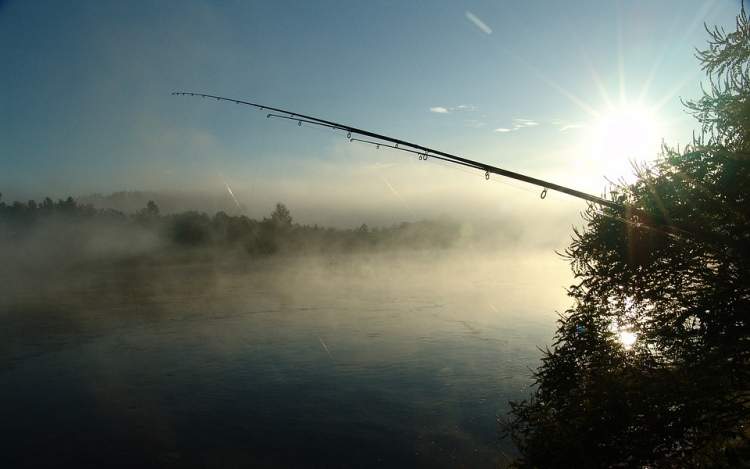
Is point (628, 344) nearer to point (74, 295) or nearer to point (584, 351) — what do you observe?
point (584, 351)

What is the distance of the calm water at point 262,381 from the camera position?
11984 millimetres

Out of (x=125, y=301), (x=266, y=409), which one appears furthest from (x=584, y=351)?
(x=125, y=301)

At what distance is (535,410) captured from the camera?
12.0 m

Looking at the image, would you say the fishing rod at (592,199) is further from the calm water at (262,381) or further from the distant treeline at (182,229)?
the distant treeline at (182,229)

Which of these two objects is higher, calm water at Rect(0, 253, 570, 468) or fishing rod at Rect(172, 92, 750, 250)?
fishing rod at Rect(172, 92, 750, 250)

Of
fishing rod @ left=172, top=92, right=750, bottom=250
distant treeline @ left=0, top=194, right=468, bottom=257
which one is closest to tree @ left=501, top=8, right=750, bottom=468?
fishing rod @ left=172, top=92, right=750, bottom=250

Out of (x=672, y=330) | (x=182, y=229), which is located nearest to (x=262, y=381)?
(x=672, y=330)

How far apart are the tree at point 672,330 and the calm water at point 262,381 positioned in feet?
10.4

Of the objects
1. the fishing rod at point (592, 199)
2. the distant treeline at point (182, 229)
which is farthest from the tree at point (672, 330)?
the distant treeline at point (182, 229)

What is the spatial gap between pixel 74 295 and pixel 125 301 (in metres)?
6.38

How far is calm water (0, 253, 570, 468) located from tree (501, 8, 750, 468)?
3.16 m

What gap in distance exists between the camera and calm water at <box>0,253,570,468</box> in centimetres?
1198

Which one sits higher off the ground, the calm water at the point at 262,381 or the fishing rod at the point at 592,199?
the fishing rod at the point at 592,199

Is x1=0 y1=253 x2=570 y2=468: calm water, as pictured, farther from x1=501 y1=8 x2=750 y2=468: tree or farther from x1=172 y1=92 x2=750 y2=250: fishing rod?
x1=172 y1=92 x2=750 y2=250: fishing rod
